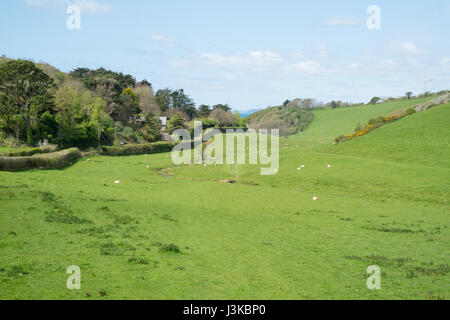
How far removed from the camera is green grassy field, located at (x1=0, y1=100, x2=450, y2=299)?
10.1 m

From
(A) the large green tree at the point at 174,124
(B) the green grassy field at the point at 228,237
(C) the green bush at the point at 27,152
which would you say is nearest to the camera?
(B) the green grassy field at the point at 228,237

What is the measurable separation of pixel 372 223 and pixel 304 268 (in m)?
10.8

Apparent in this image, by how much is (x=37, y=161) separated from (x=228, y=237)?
2657 cm

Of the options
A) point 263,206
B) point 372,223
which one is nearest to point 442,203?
point 372,223

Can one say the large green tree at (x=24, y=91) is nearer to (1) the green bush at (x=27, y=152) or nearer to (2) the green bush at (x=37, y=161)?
(1) the green bush at (x=27, y=152)

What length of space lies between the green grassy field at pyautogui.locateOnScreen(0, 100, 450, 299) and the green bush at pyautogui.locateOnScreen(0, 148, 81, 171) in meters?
3.58

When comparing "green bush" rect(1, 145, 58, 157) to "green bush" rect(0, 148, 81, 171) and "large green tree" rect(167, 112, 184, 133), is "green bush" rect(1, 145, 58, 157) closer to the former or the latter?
"green bush" rect(0, 148, 81, 171)

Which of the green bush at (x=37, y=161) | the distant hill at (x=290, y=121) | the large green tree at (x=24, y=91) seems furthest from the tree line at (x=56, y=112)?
the distant hill at (x=290, y=121)

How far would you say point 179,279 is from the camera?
34.5ft

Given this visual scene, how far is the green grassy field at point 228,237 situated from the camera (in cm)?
1006

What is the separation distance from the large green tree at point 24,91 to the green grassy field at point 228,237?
2860cm

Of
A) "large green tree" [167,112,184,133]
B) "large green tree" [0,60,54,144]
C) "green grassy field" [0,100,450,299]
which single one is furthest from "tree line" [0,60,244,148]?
"green grassy field" [0,100,450,299]

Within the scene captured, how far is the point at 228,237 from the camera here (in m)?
16.2
